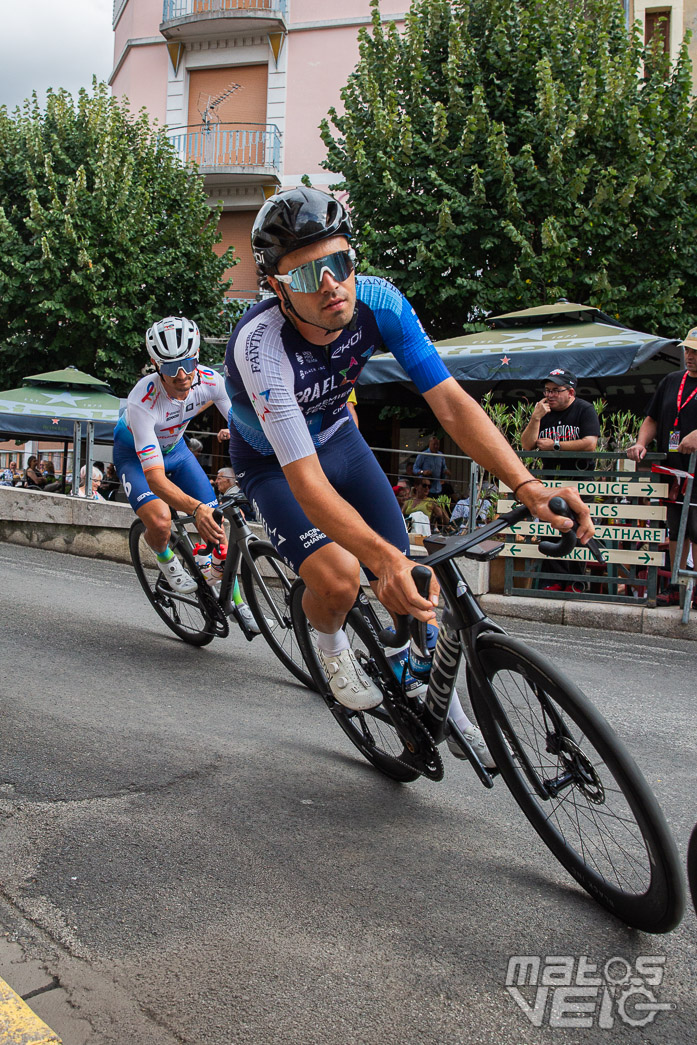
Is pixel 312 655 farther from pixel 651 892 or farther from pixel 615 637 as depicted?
pixel 615 637

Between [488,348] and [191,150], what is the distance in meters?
18.8

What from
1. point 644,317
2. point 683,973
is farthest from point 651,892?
point 644,317

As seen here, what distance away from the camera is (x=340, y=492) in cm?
368

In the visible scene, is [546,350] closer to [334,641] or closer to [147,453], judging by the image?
[147,453]

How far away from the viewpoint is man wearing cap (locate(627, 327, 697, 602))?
7367 millimetres

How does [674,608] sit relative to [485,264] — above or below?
below

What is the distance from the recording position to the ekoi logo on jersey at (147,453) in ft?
18.7

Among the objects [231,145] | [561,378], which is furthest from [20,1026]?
[231,145]

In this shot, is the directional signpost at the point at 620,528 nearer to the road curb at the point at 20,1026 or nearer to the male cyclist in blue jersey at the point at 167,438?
the male cyclist in blue jersey at the point at 167,438

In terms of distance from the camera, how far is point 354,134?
1756 cm

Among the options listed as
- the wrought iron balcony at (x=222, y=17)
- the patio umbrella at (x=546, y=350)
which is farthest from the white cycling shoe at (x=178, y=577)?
the wrought iron balcony at (x=222, y=17)

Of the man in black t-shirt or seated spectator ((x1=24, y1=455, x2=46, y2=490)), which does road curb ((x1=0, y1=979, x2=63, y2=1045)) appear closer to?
the man in black t-shirt

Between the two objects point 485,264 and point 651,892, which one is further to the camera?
point 485,264

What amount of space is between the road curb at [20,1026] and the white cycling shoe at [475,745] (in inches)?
59.0
